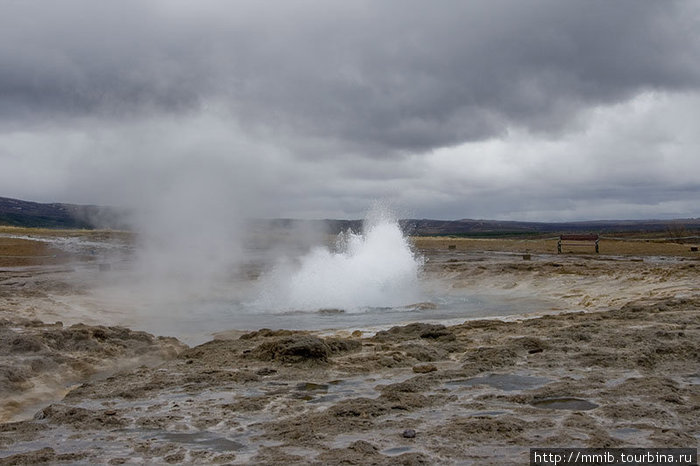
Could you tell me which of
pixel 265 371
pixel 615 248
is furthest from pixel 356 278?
pixel 615 248

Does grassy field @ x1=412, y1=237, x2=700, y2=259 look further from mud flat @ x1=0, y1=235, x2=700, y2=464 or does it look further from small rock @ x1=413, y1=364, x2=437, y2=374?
small rock @ x1=413, y1=364, x2=437, y2=374

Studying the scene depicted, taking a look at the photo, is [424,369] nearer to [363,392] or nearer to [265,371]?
[363,392]

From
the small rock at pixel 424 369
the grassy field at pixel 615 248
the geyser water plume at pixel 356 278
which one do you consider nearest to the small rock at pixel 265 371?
the small rock at pixel 424 369

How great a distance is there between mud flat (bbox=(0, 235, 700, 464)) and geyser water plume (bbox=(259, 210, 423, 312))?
584 centimetres

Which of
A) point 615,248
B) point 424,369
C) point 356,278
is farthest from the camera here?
point 615,248

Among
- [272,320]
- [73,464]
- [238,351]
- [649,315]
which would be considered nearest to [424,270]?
[272,320]

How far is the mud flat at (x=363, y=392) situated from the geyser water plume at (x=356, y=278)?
5842 millimetres

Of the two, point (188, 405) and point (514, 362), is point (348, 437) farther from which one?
point (514, 362)

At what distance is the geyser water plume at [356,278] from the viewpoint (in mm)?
17672

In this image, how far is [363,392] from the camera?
696 centimetres

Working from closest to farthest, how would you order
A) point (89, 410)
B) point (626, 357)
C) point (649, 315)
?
point (89, 410) → point (626, 357) → point (649, 315)

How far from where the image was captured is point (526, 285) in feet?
67.8

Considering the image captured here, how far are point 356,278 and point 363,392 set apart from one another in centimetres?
1272

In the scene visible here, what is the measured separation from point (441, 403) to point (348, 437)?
1453 mm
